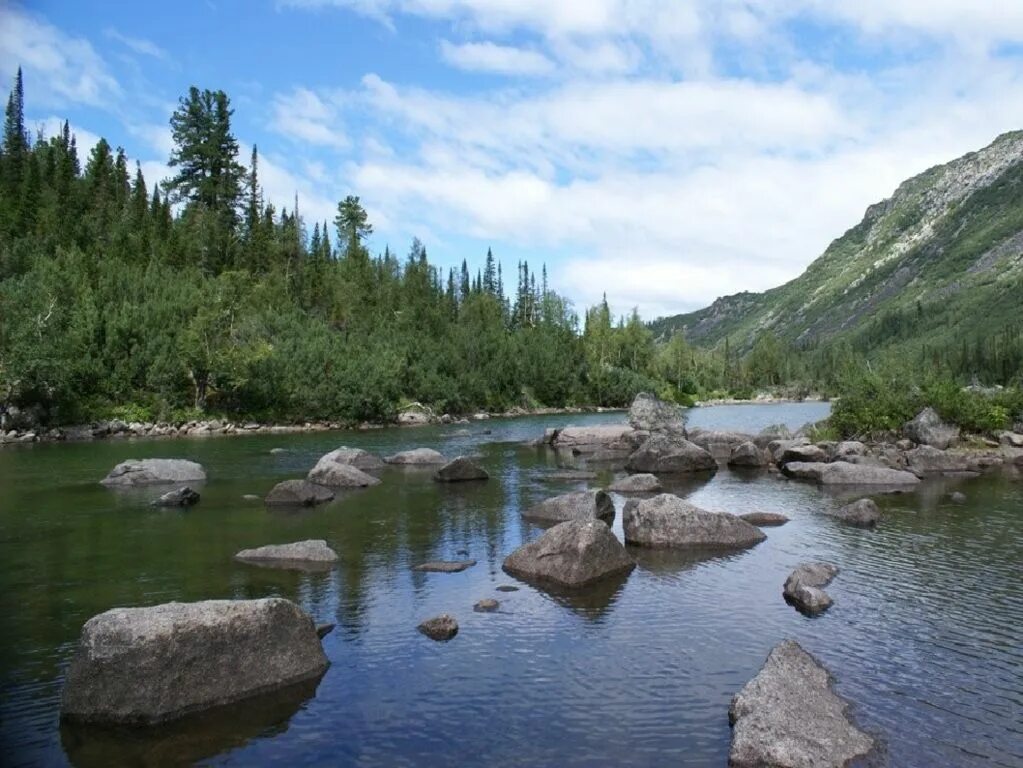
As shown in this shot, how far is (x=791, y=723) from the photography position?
1075 cm

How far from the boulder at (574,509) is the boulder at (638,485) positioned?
593cm

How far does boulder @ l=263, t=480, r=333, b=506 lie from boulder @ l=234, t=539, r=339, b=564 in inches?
360

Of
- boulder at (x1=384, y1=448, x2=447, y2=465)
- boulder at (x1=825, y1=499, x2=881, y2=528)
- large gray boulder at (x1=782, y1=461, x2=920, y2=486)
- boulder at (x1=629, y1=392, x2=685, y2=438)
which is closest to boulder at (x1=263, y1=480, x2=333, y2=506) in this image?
boulder at (x1=384, y1=448, x2=447, y2=465)

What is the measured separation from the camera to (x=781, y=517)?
2734cm

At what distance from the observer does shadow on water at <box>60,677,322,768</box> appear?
10.6 m

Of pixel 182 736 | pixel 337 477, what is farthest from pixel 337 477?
pixel 182 736

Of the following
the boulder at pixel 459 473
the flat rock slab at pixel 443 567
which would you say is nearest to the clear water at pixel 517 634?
the flat rock slab at pixel 443 567

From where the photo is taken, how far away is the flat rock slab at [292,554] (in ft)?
68.2

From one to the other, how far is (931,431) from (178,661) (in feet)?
144

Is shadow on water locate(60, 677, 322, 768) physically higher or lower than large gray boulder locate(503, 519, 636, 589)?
lower

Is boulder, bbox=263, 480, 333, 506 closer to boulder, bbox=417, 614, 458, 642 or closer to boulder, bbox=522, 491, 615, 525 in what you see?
boulder, bbox=522, 491, 615, 525

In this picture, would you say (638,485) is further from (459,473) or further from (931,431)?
(931,431)

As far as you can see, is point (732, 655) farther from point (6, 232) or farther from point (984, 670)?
point (6, 232)

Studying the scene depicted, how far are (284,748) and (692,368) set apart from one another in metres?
183
